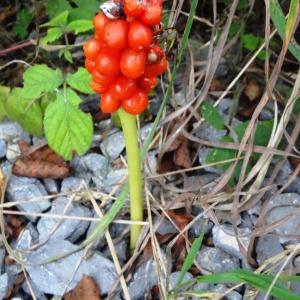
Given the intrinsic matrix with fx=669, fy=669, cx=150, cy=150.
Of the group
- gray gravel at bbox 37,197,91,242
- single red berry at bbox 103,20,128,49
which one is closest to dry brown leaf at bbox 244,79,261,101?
gray gravel at bbox 37,197,91,242

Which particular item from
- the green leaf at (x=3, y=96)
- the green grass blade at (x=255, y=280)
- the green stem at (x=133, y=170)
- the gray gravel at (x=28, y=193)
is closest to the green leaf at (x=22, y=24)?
the green leaf at (x=3, y=96)

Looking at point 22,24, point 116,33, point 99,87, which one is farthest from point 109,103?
point 22,24

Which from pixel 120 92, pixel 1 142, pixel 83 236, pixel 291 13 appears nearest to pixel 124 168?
pixel 83 236

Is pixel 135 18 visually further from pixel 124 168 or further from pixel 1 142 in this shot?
pixel 1 142

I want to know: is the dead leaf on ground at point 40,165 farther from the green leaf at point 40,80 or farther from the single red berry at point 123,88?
the single red berry at point 123,88

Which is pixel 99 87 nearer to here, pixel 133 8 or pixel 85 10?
pixel 133 8

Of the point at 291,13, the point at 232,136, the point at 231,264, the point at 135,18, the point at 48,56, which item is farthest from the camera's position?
the point at 48,56

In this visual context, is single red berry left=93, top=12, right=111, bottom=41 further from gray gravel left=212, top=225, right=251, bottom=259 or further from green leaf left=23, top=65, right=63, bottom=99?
gray gravel left=212, top=225, right=251, bottom=259
